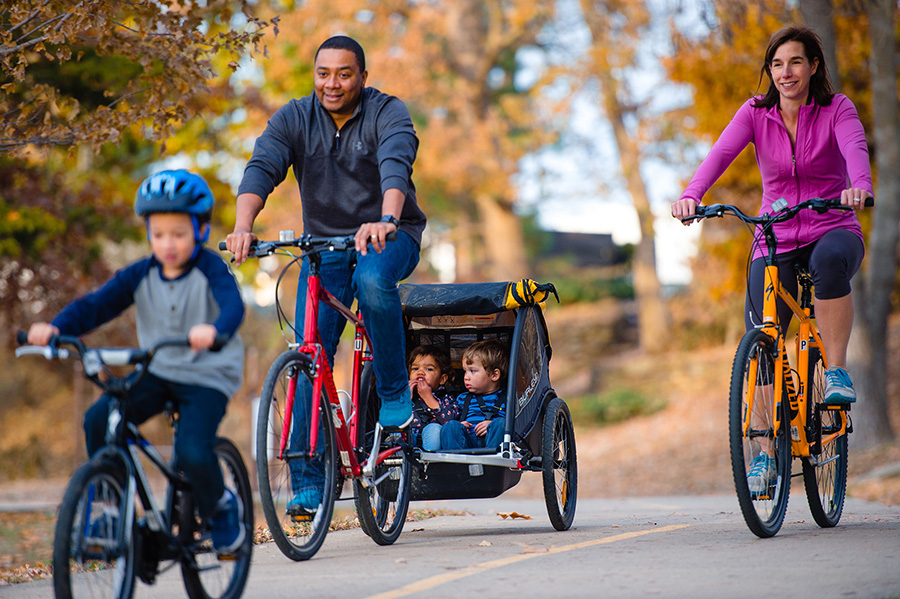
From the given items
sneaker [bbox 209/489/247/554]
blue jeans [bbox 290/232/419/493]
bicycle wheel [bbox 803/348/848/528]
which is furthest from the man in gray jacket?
bicycle wheel [bbox 803/348/848/528]

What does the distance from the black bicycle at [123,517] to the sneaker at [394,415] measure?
1496 mm

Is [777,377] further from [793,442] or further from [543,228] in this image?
[543,228]

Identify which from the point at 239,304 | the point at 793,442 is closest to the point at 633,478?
the point at 793,442

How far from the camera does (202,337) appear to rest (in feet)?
11.3

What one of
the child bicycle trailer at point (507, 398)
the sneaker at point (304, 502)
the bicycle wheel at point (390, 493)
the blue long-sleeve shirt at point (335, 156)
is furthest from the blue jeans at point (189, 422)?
the child bicycle trailer at point (507, 398)

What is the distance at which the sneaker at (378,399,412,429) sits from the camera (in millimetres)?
5242

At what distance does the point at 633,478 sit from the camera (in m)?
16.6

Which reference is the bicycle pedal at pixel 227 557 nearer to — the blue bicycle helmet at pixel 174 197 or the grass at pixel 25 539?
the blue bicycle helmet at pixel 174 197

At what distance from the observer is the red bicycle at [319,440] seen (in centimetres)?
443

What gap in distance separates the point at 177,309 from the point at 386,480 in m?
2.03

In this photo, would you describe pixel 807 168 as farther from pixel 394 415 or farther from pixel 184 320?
pixel 184 320

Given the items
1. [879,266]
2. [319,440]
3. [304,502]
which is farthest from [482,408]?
[879,266]

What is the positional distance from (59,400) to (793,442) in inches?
841

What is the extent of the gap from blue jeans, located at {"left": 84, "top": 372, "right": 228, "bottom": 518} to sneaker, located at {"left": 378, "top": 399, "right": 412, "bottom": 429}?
5.35ft
